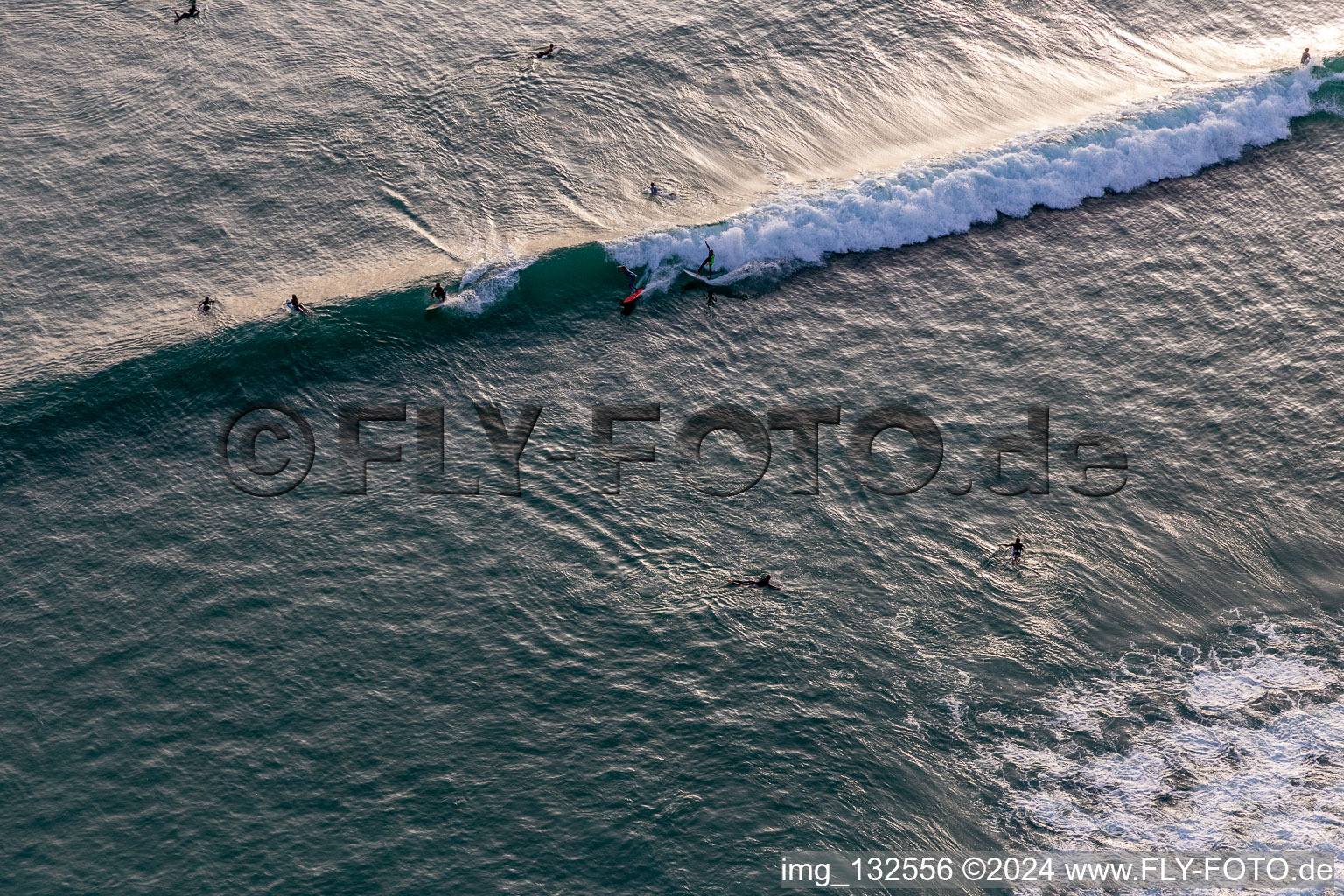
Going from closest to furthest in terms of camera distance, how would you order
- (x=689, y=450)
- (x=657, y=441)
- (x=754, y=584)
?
1. (x=754, y=584)
2. (x=689, y=450)
3. (x=657, y=441)

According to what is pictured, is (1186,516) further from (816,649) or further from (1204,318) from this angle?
(816,649)

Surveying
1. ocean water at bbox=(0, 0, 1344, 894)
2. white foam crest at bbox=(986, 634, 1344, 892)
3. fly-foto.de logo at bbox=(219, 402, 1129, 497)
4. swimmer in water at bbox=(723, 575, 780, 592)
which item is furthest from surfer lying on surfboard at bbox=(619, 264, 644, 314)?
white foam crest at bbox=(986, 634, 1344, 892)

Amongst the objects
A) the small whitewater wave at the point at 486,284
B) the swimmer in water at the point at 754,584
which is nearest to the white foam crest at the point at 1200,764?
the swimmer in water at the point at 754,584


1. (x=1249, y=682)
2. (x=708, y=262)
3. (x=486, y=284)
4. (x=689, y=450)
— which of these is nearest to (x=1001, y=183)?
(x=708, y=262)

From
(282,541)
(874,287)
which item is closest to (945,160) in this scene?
(874,287)

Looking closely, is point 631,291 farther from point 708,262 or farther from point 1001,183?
point 1001,183

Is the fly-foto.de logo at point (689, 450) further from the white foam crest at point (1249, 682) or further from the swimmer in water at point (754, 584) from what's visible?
the white foam crest at point (1249, 682)
